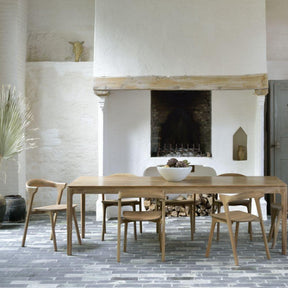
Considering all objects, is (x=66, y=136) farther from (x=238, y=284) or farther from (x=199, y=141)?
(x=238, y=284)

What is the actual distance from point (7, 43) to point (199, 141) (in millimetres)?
3722

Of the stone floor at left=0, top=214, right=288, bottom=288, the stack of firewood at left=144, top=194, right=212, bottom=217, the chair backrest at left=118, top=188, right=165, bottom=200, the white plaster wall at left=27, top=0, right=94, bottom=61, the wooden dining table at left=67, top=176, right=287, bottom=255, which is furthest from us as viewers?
the white plaster wall at left=27, top=0, right=94, bottom=61

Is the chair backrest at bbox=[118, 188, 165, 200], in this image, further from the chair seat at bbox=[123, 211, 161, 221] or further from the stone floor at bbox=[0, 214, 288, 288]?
the stone floor at bbox=[0, 214, 288, 288]

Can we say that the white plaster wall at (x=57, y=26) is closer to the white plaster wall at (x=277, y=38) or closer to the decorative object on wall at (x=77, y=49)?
Result: the decorative object on wall at (x=77, y=49)

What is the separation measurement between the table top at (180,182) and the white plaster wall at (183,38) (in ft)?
6.47

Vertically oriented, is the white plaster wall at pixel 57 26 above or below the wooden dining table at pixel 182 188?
above

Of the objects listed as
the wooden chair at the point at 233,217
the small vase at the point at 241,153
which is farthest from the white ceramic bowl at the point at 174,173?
the small vase at the point at 241,153

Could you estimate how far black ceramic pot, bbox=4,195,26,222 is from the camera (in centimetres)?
721

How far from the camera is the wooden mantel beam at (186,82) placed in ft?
23.1

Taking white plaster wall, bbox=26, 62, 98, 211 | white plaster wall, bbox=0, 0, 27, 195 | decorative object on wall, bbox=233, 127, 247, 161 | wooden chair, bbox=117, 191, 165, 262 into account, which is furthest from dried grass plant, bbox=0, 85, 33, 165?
decorative object on wall, bbox=233, 127, 247, 161

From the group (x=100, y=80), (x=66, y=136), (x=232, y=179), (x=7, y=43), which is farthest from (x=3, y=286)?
(x=7, y=43)

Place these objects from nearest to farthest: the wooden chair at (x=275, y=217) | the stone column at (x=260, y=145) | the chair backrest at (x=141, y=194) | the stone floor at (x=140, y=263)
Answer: the stone floor at (x=140, y=263) → the chair backrest at (x=141, y=194) → the wooden chair at (x=275, y=217) → the stone column at (x=260, y=145)

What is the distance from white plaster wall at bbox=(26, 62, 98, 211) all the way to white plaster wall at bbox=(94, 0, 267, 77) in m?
1.17

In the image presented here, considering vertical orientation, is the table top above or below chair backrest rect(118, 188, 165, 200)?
above
